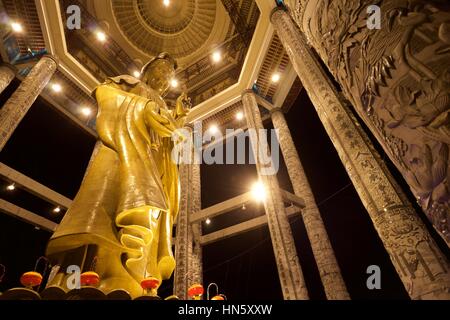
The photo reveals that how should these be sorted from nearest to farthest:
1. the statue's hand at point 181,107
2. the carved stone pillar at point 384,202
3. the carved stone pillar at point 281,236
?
the carved stone pillar at point 384,202
the statue's hand at point 181,107
the carved stone pillar at point 281,236

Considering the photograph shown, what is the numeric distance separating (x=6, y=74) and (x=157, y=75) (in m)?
5.31

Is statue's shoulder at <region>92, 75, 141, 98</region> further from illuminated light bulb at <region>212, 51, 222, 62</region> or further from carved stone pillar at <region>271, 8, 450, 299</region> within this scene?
illuminated light bulb at <region>212, 51, 222, 62</region>

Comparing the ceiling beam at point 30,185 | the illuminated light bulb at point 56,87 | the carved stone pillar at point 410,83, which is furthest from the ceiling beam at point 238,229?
the illuminated light bulb at point 56,87

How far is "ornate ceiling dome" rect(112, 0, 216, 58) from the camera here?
9.20m

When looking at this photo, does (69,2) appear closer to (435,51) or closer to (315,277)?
(435,51)

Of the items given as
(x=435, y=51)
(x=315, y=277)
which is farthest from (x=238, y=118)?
(x=435, y=51)

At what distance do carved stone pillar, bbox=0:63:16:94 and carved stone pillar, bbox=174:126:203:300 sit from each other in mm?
4554

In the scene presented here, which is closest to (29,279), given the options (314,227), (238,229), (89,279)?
(89,279)

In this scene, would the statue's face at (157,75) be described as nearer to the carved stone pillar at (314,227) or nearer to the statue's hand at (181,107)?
the statue's hand at (181,107)

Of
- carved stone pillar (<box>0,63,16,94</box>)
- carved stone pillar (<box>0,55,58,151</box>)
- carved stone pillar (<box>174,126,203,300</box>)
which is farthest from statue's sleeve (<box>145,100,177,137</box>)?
carved stone pillar (<box>0,63,16,94</box>)

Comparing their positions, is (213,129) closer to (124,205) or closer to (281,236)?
(281,236)

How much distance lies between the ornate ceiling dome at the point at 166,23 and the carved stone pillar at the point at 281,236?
15.9ft

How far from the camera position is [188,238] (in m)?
6.42

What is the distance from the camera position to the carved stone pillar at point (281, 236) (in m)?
4.56
